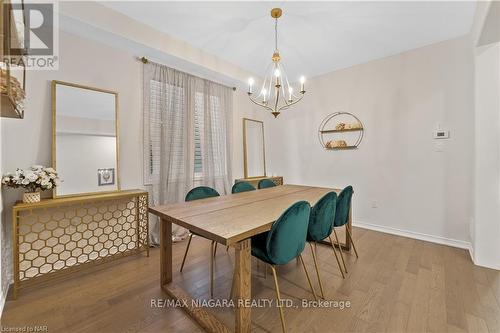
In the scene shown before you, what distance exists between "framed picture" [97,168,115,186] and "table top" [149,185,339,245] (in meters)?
1.12

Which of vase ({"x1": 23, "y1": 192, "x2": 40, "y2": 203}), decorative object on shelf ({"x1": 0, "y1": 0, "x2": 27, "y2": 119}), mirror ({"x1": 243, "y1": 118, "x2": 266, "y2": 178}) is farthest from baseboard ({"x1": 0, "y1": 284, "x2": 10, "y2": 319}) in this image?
mirror ({"x1": 243, "y1": 118, "x2": 266, "y2": 178})

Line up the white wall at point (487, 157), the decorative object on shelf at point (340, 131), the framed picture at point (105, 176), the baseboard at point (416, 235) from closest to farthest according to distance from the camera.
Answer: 1. the white wall at point (487, 157)
2. the framed picture at point (105, 176)
3. the baseboard at point (416, 235)
4. the decorative object on shelf at point (340, 131)

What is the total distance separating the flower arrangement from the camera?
181 centimetres

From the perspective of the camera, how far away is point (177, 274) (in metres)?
2.16

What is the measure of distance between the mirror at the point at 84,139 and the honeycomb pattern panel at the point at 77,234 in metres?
0.22

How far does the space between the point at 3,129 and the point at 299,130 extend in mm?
3989

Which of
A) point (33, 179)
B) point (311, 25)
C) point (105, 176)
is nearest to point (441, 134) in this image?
point (311, 25)

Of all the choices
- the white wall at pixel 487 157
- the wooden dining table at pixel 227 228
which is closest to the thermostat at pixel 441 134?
the white wall at pixel 487 157

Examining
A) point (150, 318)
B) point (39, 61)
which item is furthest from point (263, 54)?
point (150, 318)

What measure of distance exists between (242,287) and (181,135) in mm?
2433

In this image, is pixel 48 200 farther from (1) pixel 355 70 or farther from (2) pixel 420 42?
(2) pixel 420 42

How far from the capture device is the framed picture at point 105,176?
246 cm

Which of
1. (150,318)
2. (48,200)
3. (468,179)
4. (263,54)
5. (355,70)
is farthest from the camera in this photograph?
(355,70)

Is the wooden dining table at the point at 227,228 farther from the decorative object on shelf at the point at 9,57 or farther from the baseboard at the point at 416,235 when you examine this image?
the baseboard at the point at 416,235
